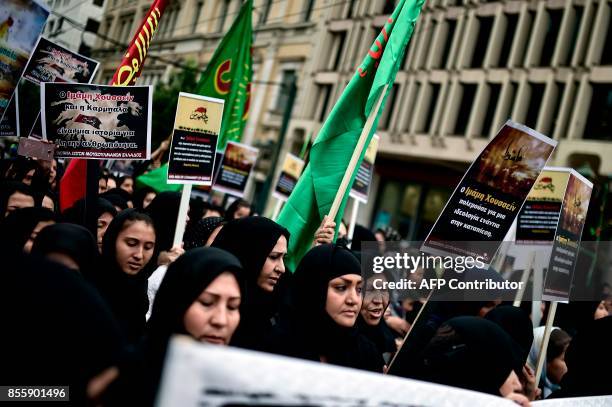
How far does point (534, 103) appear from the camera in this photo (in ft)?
75.8

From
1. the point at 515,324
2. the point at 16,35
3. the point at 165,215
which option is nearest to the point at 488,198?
the point at 515,324

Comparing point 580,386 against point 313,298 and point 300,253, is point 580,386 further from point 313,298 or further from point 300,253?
point 300,253

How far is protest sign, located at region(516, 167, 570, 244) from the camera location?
590 cm

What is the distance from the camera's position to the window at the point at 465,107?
25125mm

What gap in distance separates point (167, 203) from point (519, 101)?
1798cm

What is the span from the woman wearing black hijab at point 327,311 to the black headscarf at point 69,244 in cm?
90

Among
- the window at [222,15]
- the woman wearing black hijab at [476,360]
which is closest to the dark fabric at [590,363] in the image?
the woman wearing black hijab at [476,360]

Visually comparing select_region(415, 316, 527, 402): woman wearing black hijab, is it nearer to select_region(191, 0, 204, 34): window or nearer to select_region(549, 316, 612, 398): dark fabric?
select_region(549, 316, 612, 398): dark fabric

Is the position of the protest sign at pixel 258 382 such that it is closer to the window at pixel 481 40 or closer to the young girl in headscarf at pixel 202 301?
the young girl in headscarf at pixel 202 301

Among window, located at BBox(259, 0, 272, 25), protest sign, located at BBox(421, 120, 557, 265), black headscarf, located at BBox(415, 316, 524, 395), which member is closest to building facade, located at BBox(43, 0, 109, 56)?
protest sign, located at BBox(421, 120, 557, 265)

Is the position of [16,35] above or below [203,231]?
above

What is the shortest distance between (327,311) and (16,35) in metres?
2.56

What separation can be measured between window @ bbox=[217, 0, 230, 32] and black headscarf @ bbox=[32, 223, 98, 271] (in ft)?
107

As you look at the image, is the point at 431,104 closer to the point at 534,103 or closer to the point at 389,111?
the point at 389,111
